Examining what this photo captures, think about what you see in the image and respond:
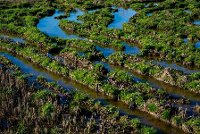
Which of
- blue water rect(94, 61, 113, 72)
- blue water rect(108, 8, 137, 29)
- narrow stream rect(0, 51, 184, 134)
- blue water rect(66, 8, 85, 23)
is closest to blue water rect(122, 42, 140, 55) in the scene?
blue water rect(94, 61, 113, 72)

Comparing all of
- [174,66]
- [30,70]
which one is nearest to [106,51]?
[174,66]

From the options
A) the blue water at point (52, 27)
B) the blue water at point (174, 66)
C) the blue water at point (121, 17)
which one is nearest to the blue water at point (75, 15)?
the blue water at point (52, 27)

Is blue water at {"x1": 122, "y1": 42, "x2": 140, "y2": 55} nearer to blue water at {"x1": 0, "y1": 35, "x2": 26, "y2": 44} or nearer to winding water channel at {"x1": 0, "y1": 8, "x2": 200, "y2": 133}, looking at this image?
winding water channel at {"x1": 0, "y1": 8, "x2": 200, "y2": 133}

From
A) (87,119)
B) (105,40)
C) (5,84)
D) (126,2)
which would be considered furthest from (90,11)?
(87,119)

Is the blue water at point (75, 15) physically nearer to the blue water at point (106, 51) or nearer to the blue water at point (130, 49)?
the blue water at point (106, 51)

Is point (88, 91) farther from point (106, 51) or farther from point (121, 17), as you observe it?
point (121, 17)

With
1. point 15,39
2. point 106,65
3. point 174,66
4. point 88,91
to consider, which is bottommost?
point 15,39
